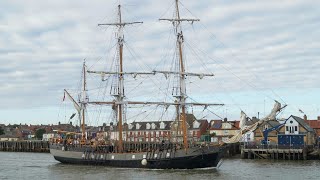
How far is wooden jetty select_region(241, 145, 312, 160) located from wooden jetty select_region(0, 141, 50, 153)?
5363 centimetres

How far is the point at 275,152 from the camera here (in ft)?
242

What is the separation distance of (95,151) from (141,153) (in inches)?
373

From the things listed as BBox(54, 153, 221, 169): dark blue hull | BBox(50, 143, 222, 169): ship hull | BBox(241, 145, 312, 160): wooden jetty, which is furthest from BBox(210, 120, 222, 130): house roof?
BBox(54, 153, 221, 169): dark blue hull

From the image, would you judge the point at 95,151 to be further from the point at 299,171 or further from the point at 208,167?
the point at 299,171

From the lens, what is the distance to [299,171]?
5241cm

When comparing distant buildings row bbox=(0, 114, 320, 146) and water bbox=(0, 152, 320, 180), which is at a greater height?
distant buildings row bbox=(0, 114, 320, 146)

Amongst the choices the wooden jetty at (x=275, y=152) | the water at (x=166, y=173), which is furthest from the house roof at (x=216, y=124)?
the water at (x=166, y=173)

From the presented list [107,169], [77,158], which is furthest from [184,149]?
[77,158]

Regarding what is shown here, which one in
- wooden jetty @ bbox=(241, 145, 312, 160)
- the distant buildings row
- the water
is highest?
the distant buildings row

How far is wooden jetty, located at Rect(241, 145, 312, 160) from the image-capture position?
71.6 metres

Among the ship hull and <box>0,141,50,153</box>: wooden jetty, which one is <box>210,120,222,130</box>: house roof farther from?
the ship hull

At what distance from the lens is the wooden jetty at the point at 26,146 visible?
11631 centimetres

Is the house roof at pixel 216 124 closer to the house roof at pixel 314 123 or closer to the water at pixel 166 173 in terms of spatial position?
the house roof at pixel 314 123

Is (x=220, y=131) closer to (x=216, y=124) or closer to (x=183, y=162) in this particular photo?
(x=216, y=124)
